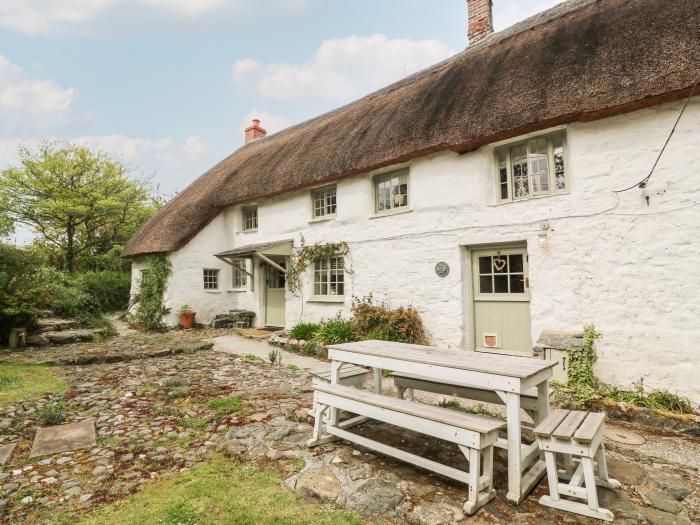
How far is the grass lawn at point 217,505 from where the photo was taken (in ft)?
8.37

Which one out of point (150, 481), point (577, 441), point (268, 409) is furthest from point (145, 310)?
point (577, 441)

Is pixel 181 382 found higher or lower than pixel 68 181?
lower

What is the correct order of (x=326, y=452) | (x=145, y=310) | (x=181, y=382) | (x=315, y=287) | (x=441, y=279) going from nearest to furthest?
1. (x=326, y=452)
2. (x=181, y=382)
3. (x=441, y=279)
4. (x=315, y=287)
5. (x=145, y=310)

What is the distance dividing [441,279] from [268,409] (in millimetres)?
4081

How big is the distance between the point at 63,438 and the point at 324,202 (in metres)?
7.28

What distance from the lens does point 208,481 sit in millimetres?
3043

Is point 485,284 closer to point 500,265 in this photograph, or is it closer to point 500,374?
point 500,265

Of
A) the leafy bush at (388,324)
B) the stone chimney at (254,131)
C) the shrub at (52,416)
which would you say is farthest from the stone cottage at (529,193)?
the stone chimney at (254,131)

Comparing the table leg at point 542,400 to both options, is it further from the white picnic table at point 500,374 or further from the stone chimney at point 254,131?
the stone chimney at point 254,131

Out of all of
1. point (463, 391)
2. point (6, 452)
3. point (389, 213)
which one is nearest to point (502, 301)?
point (389, 213)

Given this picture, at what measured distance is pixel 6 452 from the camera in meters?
3.60

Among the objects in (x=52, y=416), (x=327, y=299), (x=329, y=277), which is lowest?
(x=52, y=416)

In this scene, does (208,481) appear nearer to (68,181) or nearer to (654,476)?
(654,476)

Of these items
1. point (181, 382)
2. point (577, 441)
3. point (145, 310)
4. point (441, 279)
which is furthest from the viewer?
point (145, 310)
